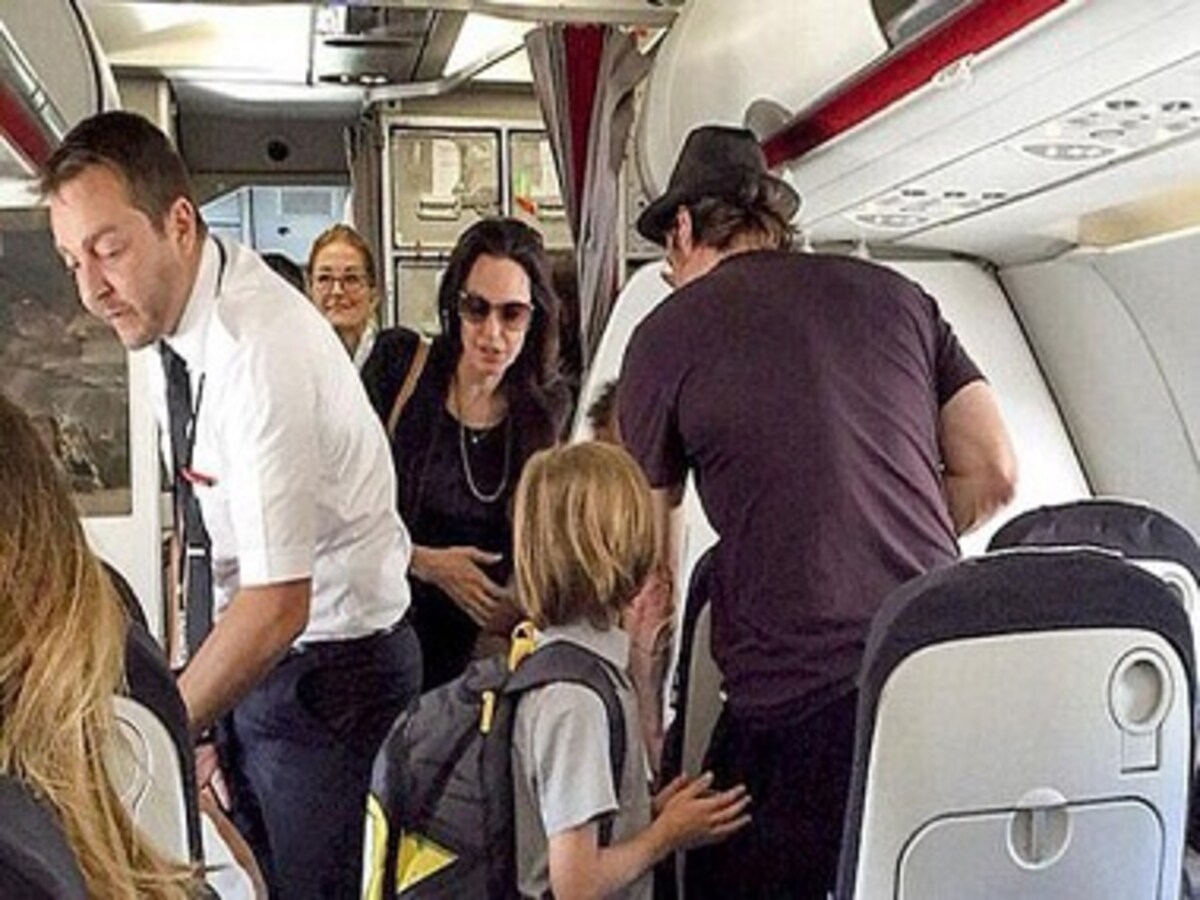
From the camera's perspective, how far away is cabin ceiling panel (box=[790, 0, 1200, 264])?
2041 millimetres

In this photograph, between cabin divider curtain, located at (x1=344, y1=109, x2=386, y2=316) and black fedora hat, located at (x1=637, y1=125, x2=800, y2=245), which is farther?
cabin divider curtain, located at (x1=344, y1=109, x2=386, y2=316)

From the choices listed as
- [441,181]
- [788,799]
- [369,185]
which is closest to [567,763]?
[788,799]

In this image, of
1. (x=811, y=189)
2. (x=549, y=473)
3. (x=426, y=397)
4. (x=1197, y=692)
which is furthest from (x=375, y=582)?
(x=811, y=189)

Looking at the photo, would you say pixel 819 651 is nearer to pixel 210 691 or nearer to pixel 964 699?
pixel 964 699

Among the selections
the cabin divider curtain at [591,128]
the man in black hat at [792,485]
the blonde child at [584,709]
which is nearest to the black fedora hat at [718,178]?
the man in black hat at [792,485]

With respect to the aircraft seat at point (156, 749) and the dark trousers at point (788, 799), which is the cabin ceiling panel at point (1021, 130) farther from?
the aircraft seat at point (156, 749)

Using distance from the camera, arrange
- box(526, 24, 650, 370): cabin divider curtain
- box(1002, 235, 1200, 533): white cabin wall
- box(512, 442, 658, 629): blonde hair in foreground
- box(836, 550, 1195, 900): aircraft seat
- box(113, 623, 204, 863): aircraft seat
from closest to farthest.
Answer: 1. box(113, 623, 204, 863): aircraft seat
2. box(836, 550, 1195, 900): aircraft seat
3. box(512, 442, 658, 629): blonde hair in foreground
4. box(1002, 235, 1200, 533): white cabin wall
5. box(526, 24, 650, 370): cabin divider curtain

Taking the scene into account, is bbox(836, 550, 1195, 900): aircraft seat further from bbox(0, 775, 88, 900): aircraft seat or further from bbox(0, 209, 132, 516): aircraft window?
bbox(0, 209, 132, 516): aircraft window

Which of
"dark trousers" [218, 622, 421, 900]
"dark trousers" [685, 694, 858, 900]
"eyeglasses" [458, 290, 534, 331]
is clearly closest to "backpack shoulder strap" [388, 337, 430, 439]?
"eyeglasses" [458, 290, 534, 331]

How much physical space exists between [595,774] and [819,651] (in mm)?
357

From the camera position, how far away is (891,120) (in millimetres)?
2617

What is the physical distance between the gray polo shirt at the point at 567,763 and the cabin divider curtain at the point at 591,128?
78.9 inches

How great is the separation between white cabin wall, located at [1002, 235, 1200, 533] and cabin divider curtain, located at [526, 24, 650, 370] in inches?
38.4

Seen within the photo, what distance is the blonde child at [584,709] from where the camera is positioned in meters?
2.02
